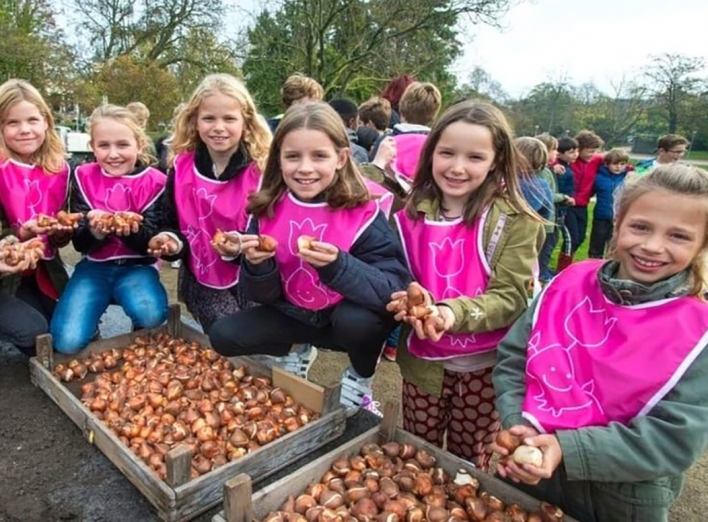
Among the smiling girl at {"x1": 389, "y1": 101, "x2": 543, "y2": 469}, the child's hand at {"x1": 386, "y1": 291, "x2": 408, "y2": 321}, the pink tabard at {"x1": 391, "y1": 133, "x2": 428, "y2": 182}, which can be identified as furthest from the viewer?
the pink tabard at {"x1": 391, "y1": 133, "x2": 428, "y2": 182}

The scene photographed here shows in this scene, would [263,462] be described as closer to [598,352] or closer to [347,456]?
[347,456]

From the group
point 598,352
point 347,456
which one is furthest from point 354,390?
point 598,352

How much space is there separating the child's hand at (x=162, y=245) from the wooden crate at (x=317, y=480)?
1.55 meters

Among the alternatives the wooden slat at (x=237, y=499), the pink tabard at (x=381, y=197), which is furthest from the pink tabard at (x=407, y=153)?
the wooden slat at (x=237, y=499)

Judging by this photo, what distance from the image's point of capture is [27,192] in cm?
323

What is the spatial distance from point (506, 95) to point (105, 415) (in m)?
41.5

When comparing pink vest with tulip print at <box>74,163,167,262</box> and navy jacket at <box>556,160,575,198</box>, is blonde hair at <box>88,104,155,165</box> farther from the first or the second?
navy jacket at <box>556,160,575,198</box>

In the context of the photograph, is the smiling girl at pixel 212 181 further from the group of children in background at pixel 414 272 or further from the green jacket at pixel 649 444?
the green jacket at pixel 649 444

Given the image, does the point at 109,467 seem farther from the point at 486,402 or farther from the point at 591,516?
the point at 591,516

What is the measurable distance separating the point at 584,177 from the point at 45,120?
6.55 m

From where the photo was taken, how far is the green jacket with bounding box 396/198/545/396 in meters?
2.15

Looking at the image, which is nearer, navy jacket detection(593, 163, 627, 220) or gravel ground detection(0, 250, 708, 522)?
gravel ground detection(0, 250, 708, 522)

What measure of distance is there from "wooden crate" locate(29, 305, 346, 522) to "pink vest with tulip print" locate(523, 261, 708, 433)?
3.27ft

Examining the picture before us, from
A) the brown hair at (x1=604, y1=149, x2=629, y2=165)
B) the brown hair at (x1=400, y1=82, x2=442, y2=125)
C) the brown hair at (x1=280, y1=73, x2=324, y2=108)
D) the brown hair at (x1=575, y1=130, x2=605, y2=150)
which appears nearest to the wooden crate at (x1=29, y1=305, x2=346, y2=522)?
the brown hair at (x1=400, y1=82, x2=442, y2=125)
